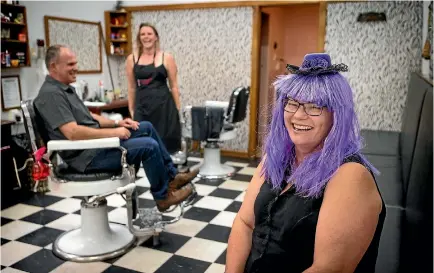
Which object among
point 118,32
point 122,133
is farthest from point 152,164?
point 118,32

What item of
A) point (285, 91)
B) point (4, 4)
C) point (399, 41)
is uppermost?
point (4, 4)

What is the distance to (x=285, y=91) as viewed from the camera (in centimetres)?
125

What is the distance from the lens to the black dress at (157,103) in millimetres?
3865

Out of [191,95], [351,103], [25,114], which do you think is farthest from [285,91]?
[191,95]

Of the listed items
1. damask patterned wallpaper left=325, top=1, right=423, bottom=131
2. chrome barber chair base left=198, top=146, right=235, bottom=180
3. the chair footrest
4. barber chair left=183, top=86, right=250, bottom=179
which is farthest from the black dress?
damask patterned wallpaper left=325, top=1, right=423, bottom=131

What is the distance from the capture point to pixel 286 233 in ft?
3.94

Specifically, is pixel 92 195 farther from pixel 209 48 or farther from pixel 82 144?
pixel 209 48

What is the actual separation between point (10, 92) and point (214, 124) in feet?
6.97

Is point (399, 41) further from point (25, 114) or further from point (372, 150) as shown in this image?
point (25, 114)

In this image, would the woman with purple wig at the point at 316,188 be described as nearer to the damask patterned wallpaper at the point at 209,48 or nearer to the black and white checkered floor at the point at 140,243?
the black and white checkered floor at the point at 140,243

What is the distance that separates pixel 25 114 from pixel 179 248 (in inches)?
51.4

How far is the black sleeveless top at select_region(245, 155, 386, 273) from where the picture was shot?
1.17 metres

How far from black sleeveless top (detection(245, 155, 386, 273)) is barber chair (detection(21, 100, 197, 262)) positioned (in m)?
1.28

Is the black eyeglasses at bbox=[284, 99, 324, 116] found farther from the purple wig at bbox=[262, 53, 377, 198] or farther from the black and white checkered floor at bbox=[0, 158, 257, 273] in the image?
the black and white checkered floor at bbox=[0, 158, 257, 273]
